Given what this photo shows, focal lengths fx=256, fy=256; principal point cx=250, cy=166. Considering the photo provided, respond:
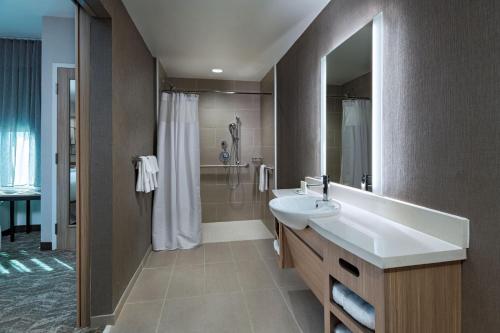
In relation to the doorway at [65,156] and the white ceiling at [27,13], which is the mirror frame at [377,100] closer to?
the white ceiling at [27,13]

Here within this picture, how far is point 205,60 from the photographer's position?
3348 millimetres

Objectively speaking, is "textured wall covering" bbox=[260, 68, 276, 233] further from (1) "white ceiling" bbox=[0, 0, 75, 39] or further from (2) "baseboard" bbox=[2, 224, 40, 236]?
(2) "baseboard" bbox=[2, 224, 40, 236]

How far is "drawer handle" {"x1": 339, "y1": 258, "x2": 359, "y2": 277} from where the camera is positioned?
3.53 ft

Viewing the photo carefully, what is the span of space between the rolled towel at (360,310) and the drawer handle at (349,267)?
0.12 meters

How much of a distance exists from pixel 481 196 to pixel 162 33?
9.16 feet

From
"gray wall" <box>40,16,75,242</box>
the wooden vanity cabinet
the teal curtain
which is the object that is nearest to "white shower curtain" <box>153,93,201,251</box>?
"gray wall" <box>40,16,75,242</box>

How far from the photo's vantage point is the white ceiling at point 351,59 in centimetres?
160

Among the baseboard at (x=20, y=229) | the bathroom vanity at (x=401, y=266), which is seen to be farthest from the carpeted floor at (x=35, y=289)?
the bathroom vanity at (x=401, y=266)

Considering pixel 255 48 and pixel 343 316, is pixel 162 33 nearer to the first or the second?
pixel 255 48

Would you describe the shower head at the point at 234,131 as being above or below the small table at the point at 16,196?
above

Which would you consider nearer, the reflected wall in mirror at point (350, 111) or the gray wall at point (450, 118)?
the gray wall at point (450, 118)

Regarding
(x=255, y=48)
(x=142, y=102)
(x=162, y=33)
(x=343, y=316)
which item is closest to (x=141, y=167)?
(x=142, y=102)

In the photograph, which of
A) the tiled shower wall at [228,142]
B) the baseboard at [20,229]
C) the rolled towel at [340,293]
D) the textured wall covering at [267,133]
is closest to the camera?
the rolled towel at [340,293]

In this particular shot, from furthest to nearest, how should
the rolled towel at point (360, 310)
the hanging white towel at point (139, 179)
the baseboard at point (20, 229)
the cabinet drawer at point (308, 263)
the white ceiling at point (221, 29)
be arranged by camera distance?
the baseboard at point (20, 229) < the hanging white towel at point (139, 179) < the white ceiling at point (221, 29) < the cabinet drawer at point (308, 263) < the rolled towel at point (360, 310)
